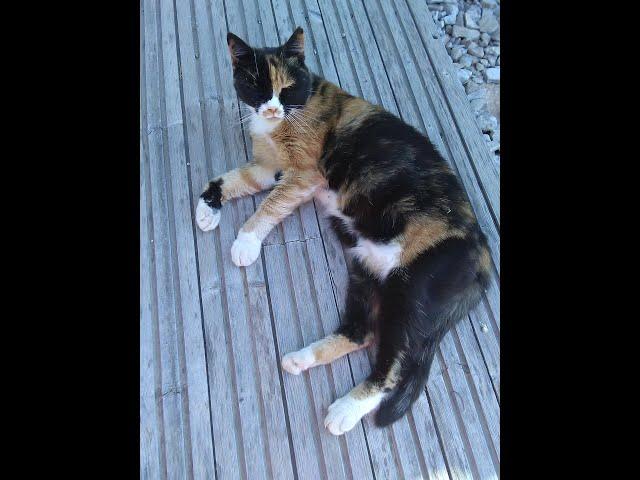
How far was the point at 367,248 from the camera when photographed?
6.86ft

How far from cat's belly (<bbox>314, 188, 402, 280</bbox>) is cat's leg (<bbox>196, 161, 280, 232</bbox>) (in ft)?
0.81

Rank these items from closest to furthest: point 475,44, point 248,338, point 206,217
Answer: point 248,338 < point 206,217 < point 475,44

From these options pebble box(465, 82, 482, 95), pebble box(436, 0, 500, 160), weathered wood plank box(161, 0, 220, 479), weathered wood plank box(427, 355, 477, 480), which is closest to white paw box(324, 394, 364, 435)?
weathered wood plank box(427, 355, 477, 480)

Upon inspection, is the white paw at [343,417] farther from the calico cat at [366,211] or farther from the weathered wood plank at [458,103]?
the weathered wood plank at [458,103]

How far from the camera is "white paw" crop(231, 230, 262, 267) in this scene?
2.19 m

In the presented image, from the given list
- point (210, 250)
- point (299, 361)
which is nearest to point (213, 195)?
point (210, 250)

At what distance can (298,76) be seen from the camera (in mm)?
2178

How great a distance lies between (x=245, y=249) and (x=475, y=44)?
236cm

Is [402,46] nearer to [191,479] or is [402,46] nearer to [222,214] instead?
[222,214]

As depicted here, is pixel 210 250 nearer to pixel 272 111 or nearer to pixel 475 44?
pixel 272 111

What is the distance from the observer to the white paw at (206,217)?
7.46 feet

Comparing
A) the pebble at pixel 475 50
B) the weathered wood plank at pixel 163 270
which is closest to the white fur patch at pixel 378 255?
the weathered wood plank at pixel 163 270

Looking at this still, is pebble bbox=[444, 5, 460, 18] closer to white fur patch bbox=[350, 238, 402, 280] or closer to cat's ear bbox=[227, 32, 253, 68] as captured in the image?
cat's ear bbox=[227, 32, 253, 68]

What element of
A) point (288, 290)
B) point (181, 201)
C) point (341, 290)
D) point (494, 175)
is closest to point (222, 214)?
point (181, 201)
